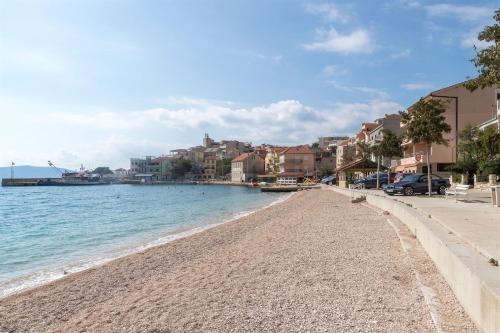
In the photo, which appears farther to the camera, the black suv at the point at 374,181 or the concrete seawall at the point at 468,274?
the black suv at the point at 374,181

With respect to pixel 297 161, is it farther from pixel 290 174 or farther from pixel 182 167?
pixel 182 167

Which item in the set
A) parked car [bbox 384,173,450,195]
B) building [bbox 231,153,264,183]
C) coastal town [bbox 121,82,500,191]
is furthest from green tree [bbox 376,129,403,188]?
building [bbox 231,153,264,183]

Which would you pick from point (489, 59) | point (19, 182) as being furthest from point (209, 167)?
point (489, 59)

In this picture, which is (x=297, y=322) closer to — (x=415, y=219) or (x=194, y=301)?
(x=194, y=301)

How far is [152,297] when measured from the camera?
9.01m

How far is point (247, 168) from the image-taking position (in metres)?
158

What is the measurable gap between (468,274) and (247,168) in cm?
15243

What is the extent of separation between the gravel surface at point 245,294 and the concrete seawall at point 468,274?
555mm

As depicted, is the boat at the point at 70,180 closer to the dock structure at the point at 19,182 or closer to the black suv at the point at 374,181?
the dock structure at the point at 19,182

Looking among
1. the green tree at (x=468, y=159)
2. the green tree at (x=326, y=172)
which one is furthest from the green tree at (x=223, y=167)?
the green tree at (x=468, y=159)

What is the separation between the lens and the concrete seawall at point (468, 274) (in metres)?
5.06

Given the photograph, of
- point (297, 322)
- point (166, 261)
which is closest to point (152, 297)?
point (297, 322)

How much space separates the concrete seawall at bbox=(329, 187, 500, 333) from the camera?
5059 mm

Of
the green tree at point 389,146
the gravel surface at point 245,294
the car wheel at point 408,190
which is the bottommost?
the gravel surface at point 245,294
